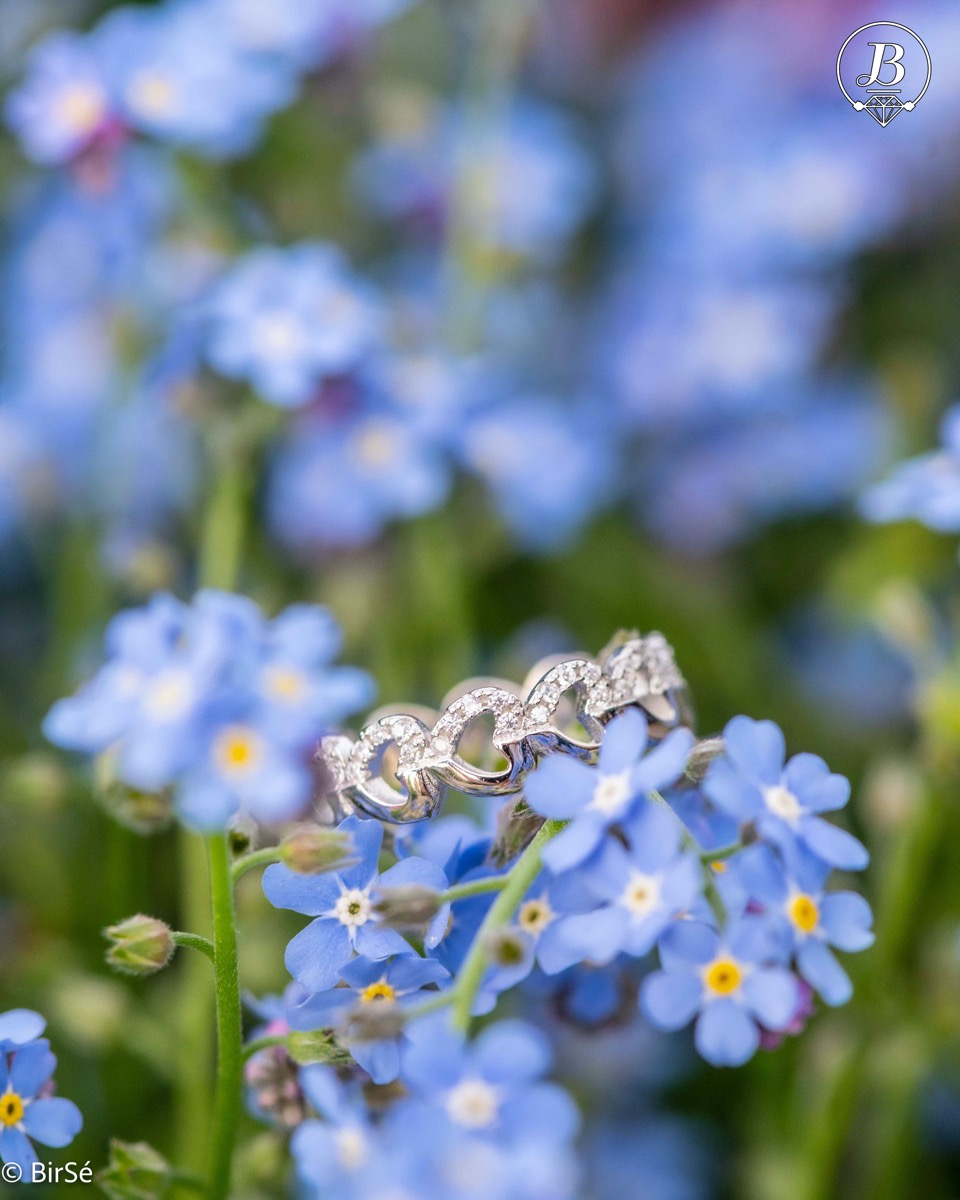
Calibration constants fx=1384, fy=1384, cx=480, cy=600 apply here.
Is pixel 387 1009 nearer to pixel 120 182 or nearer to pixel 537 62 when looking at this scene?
pixel 120 182

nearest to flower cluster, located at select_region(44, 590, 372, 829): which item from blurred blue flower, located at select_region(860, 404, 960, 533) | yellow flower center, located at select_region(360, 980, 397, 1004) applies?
yellow flower center, located at select_region(360, 980, 397, 1004)

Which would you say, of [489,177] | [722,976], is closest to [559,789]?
[722,976]

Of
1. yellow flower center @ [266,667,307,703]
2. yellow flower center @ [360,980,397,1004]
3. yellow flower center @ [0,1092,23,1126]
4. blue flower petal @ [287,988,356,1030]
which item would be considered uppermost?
yellow flower center @ [266,667,307,703]

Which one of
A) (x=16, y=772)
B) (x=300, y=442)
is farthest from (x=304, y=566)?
(x=16, y=772)

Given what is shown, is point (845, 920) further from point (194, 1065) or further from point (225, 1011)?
point (194, 1065)

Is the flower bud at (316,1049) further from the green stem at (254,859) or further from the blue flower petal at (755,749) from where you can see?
the blue flower petal at (755,749)

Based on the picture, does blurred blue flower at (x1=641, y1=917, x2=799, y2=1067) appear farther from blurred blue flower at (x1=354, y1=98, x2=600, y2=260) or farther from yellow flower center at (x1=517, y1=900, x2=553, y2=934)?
blurred blue flower at (x1=354, y1=98, x2=600, y2=260)
